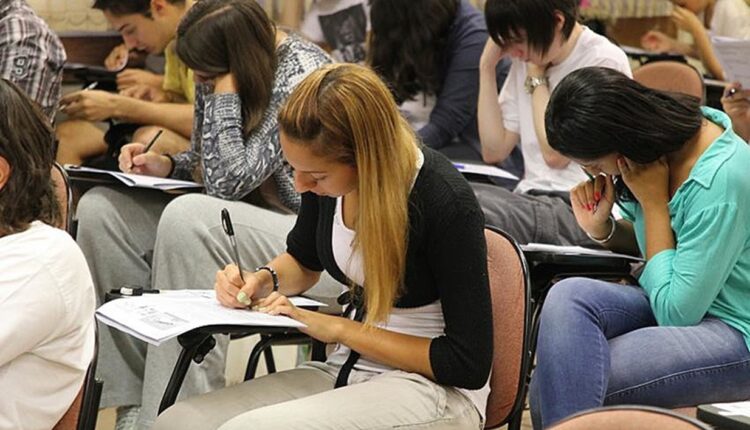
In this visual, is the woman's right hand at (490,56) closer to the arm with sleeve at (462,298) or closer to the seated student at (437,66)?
the seated student at (437,66)

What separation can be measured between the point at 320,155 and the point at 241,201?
1070mm

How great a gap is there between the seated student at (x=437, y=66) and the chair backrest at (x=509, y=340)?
5.04 ft

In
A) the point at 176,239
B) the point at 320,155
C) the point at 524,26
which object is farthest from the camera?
the point at 524,26

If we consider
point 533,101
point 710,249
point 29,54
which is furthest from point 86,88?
point 710,249

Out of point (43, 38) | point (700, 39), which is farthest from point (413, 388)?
point (700, 39)

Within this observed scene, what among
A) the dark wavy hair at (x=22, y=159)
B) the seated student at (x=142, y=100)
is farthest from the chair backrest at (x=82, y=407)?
the seated student at (x=142, y=100)

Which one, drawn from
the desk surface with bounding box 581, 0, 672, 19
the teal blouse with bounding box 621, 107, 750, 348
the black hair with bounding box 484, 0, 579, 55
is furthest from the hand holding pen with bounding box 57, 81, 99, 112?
the desk surface with bounding box 581, 0, 672, 19

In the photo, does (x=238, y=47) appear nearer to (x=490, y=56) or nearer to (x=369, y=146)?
(x=490, y=56)

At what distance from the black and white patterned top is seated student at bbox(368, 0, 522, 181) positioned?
72cm

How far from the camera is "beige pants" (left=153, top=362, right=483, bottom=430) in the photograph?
2027mm

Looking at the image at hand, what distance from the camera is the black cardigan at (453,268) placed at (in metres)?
2.12

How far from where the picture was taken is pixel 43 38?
3588 millimetres

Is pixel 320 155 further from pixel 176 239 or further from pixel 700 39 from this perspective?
pixel 700 39

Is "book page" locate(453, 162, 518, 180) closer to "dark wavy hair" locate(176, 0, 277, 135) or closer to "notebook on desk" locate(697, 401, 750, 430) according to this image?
"dark wavy hair" locate(176, 0, 277, 135)
